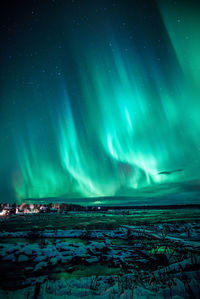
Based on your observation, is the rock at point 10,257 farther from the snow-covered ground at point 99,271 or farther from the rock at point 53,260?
the rock at point 53,260

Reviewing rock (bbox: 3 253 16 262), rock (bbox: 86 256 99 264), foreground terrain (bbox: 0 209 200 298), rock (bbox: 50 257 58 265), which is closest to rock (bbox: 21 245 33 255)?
foreground terrain (bbox: 0 209 200 298)

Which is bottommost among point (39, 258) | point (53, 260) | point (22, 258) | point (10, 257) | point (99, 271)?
point (99, 271)

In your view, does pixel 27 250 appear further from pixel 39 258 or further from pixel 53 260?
pixel 53 260

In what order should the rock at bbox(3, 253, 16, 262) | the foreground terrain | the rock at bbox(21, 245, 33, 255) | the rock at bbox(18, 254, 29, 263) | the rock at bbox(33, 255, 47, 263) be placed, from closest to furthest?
the foreground terrain < the rock at bbox(33, 255, 47, 263) < the rock at bbox(18, 254, 29, 263) < the rock at bbox(3, 253, 16, 262) < the rock at bbox(21, 245, 33, 255)

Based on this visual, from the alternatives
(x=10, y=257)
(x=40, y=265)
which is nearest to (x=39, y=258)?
(x=40, y=265)

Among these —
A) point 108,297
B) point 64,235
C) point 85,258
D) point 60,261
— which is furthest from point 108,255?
point 64,235

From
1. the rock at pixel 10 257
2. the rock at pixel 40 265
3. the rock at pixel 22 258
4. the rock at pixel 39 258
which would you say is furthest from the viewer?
the rock at pixel 10 257

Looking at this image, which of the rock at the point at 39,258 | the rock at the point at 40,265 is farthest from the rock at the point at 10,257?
the rock at the point at 40,265

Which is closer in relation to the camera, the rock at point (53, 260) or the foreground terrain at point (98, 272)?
the foreground terrain at point (98, 272)

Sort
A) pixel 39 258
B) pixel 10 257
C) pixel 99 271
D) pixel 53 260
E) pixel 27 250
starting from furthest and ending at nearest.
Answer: pixel 27 250 → pixel 10 257 → pixel 39 258 → pixel 53 260 → pixel 99 271

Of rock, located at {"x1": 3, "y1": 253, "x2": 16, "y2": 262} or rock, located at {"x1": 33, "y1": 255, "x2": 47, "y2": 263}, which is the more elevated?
rock, located at {"x1": 3, "y1": 253, "x2": 16, "y2": 262}

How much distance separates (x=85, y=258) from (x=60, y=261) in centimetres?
201

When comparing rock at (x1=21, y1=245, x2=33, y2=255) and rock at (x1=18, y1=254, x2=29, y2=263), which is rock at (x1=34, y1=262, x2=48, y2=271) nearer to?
rock at (x1=18, y1=254, x2=29, y2=263)

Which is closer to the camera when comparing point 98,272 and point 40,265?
point 98,272
